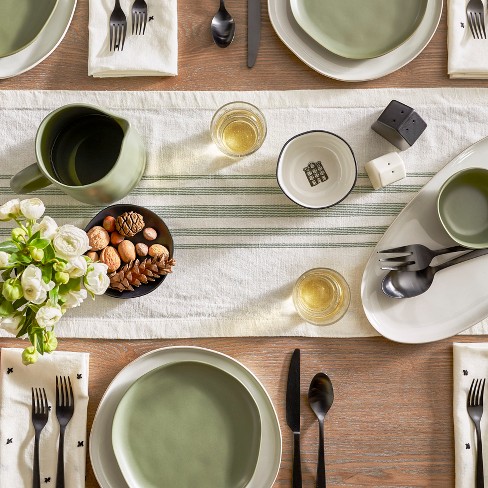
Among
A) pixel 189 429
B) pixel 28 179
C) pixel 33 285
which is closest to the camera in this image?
pixel 33 285

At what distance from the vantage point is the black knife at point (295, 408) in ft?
3.37

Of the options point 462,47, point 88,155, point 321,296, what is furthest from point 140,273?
point 462,47

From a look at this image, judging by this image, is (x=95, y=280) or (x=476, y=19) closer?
(x=95, y=280)

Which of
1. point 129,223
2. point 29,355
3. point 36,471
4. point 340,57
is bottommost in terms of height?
point 36,471

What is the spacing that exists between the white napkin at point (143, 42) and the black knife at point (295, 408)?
57cm

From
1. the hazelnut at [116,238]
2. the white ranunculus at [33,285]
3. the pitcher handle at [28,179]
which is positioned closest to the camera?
the white ranunculus at [33,285]

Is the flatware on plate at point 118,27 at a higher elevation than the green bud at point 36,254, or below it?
higher

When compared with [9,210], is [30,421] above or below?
below

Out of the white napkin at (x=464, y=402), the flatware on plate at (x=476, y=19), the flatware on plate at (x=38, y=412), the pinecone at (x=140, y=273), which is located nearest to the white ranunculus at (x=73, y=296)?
the pinecone at (x=140, y=273)

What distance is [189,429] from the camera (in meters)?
1.02

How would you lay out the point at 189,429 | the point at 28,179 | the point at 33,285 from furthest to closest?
1. the point at 189,429
2. the point at 28,179
3. the point at 33,285

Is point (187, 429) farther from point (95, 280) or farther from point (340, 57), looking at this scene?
point (340, 57)

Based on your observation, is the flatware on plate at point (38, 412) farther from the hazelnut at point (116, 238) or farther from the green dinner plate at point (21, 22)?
the green dinner plate at point (21, 22)

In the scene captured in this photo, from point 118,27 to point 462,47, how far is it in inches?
24.4
